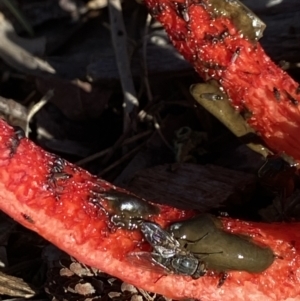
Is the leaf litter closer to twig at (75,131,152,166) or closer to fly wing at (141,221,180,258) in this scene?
twig at (75,131,152,166)

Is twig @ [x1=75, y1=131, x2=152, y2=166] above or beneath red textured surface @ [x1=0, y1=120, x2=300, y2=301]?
beneath

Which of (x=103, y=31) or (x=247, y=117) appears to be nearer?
(x=247, y=117)

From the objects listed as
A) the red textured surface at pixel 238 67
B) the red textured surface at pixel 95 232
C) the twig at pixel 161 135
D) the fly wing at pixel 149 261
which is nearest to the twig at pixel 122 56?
the twig at pixel 161 135

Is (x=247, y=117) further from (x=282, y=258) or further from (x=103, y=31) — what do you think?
(x=103, y=31)

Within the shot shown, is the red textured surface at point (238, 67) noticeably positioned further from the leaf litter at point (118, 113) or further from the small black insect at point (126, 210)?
the small black insect at point (126, 210)

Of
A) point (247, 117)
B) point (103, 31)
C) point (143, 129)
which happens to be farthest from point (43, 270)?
point (103, 31)

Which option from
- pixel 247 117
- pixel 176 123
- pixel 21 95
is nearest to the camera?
pixel 247 117

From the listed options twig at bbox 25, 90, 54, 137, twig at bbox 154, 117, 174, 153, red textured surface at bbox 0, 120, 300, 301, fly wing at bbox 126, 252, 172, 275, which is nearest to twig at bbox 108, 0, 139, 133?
twig at bbox 154, 117, 174, 153
